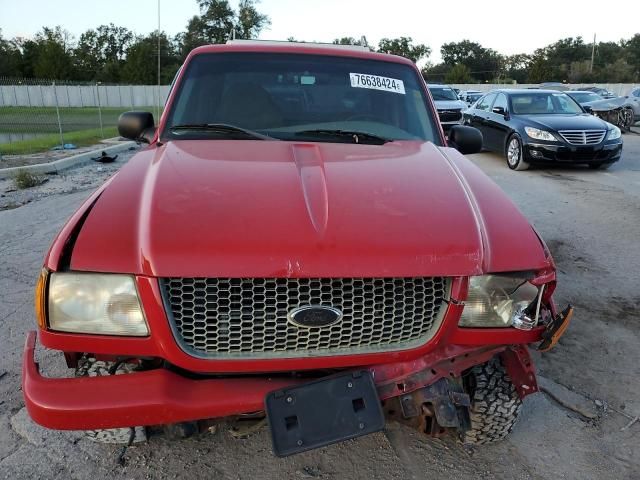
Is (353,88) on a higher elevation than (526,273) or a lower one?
higher

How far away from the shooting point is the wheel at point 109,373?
208cm

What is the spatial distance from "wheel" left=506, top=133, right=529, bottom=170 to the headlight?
988 cm

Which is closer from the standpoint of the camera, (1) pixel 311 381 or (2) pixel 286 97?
(1) pixel 311 381

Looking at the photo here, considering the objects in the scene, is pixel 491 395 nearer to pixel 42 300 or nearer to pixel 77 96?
pixel 42 300

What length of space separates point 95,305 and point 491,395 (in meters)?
1.63

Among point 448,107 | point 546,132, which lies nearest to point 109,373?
point 546,132

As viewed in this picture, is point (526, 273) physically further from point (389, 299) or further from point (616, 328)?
point (616, 328)

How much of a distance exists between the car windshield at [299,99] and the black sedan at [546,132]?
24.0 ft

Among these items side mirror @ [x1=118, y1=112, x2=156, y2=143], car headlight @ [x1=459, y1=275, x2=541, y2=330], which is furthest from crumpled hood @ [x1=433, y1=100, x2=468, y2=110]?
car headlight @ [x1=459, y1=275, x2=541, y2=330]

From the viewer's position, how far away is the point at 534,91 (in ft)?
38.7

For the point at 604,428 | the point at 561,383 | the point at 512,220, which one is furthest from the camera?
the point at 561,383

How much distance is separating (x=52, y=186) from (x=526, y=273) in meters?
8.58

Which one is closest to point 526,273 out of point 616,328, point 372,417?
point 372,417

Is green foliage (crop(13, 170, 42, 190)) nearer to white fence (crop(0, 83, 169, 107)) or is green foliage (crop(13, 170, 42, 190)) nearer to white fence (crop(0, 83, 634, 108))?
white fence (crop(0, 83, 634, 108))
